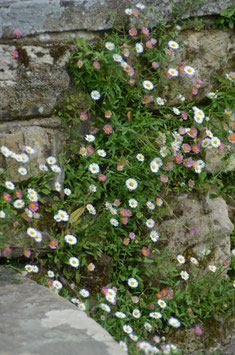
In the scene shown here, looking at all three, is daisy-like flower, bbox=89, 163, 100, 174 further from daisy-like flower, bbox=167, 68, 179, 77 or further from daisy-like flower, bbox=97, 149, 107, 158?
daisy-like flower, bbox=167, 68, 179, 77

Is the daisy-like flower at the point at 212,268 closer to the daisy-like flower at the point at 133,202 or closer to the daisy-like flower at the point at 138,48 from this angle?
the daisy-like flower at the point at 133,202

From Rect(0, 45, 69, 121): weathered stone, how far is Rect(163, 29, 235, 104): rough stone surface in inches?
30.4

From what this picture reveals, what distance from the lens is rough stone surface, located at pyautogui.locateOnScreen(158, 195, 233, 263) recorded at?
2969 millimetres

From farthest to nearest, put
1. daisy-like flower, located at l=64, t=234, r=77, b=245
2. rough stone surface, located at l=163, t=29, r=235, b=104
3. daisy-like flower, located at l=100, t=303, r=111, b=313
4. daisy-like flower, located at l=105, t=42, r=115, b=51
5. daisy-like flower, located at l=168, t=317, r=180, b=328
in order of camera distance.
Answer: rough stone surface, located at l=163, t=29, r=235, b=104 < daisy-like flower, located at l=105, t=42, r=115, b=51 < daisy-like flower, located at l=64, t=234, r=77, b=245 < daisy-like flower, located at l=168, t=317, r=180, b=328 < daisy-like flower, located at l=100, t=303, r=111, b=313

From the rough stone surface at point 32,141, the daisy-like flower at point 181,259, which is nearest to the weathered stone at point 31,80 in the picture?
the rough stone surface at point 32,141

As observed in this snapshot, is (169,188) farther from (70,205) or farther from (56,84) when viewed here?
(56,84)

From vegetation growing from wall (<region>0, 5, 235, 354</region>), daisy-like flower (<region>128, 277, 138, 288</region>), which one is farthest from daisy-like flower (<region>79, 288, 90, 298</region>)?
daisy-like flower (<region>128, 277, 138, 288</region>)

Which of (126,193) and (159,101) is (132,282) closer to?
(126,193)

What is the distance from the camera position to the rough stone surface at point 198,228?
2969 millimetres

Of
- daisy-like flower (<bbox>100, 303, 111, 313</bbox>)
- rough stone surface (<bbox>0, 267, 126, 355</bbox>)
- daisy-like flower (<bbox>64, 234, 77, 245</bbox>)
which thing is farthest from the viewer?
daisy-like flower (<bbox>64, 234, 77, 245</bbox>)

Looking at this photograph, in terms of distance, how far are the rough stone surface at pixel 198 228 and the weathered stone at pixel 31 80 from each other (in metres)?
1.09

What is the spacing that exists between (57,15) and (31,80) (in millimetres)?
457

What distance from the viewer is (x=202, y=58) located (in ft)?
10.3

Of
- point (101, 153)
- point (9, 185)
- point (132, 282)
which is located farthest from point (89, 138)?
point (132, 282)
